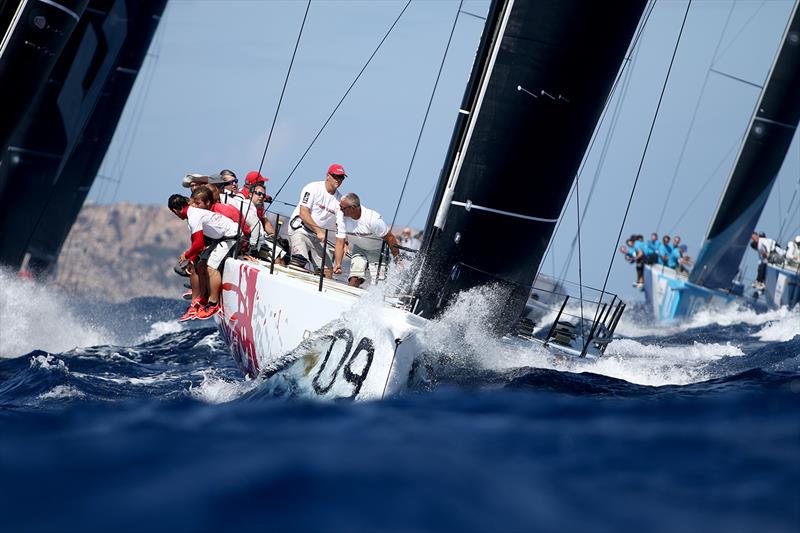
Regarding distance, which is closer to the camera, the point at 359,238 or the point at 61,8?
the point at 359,238

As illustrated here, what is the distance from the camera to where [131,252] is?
287 feet

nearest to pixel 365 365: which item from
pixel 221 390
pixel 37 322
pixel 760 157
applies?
pixel 221 390

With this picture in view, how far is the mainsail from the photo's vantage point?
11.1m

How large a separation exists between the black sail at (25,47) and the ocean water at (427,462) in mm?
5389

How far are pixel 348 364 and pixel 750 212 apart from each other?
49.3ft

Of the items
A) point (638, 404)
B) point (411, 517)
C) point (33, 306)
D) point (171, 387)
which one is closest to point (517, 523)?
point (411, 517)

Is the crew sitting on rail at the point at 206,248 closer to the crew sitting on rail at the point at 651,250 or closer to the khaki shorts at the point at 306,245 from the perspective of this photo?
the khaki shorts at the point at 306,245

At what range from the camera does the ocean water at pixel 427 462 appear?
2.41m

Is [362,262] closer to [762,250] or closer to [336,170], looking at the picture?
[336,170]

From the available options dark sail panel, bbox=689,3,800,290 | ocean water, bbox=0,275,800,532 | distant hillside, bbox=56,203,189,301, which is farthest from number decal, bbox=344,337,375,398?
distant hillside, bbox=56,203,189,301

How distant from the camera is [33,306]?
1132cm

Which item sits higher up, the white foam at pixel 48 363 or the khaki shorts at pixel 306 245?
the khaki shorts at pixel 306 245

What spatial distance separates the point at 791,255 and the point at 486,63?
55.8 ft

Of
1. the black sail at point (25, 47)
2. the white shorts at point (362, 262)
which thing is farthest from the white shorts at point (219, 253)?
the black sail at point (25, 47)
